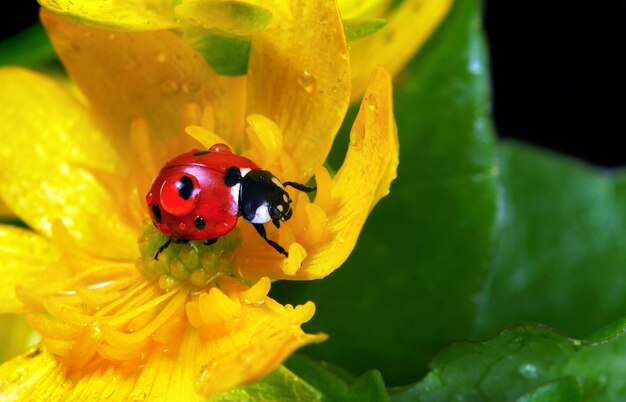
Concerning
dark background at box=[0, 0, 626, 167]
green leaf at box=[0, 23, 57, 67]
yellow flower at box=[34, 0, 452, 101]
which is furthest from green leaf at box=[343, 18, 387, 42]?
dark background at box=[0, 0, 626, 167]

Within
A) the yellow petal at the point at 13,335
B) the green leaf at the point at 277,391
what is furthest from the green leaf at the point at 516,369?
the yellow petal at the point at 13,335

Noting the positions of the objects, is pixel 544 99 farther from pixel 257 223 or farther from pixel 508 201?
pixel 257 223

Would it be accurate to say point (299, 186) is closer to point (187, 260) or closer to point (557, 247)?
point (187, 260)

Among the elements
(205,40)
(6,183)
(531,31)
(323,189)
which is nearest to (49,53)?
(6,183)

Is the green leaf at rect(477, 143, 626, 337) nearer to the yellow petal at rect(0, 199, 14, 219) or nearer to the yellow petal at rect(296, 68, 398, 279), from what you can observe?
the yellow petal at rect(296, 68, 398, 279)

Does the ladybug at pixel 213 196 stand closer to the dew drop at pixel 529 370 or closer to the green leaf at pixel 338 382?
the green leaf at pixel 338 382

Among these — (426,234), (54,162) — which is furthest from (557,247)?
(54,162)

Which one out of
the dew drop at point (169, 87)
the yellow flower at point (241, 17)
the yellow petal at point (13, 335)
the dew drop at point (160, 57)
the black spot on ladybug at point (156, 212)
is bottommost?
the yellow petal at point (13, 335)

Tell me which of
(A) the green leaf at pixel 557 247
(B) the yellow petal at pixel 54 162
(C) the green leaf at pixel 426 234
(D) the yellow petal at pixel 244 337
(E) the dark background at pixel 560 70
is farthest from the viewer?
(E) the dark background at pixel 560 70
